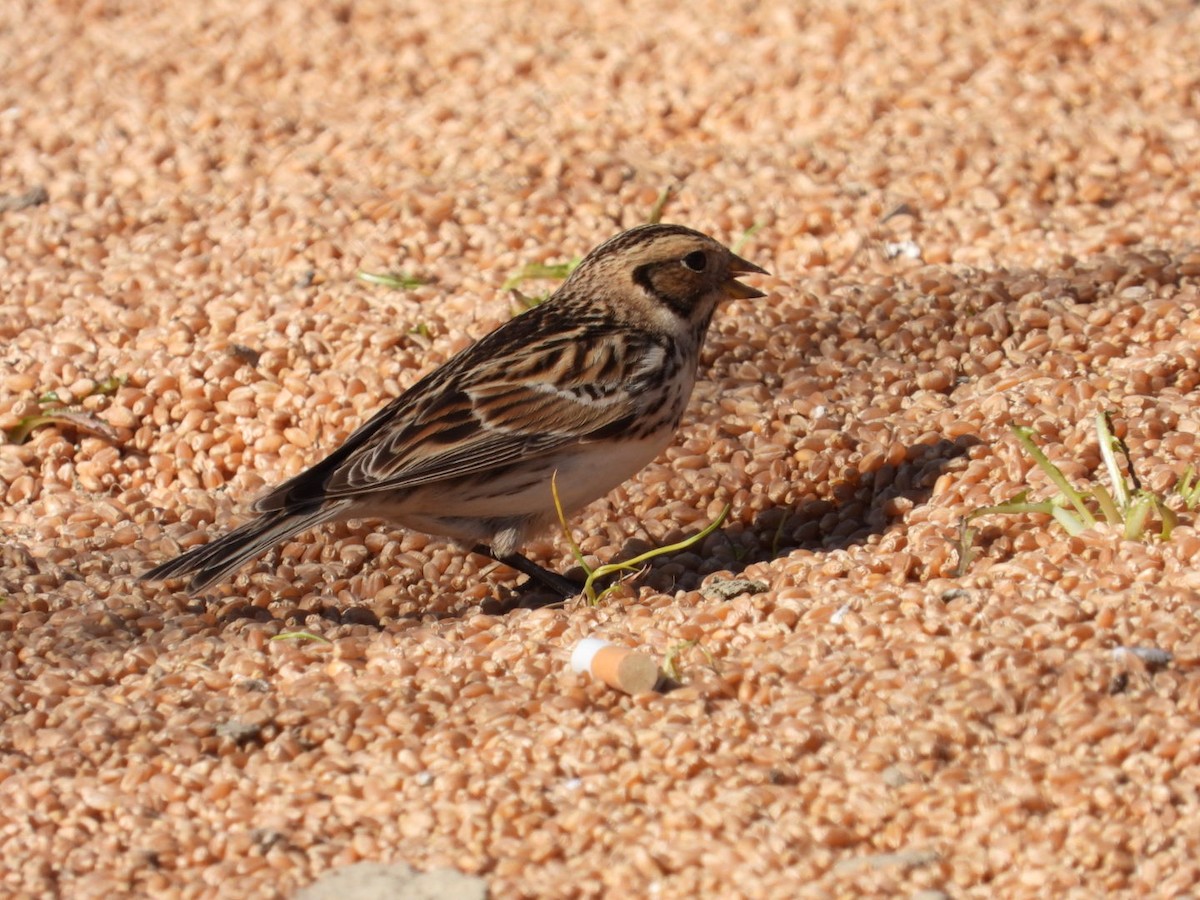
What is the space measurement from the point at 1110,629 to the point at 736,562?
4.36ft

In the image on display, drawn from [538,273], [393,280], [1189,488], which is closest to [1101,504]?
[1189,488]

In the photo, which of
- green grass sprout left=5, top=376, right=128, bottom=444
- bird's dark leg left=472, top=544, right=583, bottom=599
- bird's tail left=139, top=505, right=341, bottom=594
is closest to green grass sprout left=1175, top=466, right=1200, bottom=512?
bird's dark leg left=472, top=544, right=583, bottom=599

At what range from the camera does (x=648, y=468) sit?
5.42 metres

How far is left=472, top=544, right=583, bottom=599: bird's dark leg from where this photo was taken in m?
5.00

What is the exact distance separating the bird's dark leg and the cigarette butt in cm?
84

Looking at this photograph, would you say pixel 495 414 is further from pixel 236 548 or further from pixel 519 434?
pixel 236 548

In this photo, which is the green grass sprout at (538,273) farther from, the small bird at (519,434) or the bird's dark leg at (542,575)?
the bird's dark leg at (542,575)

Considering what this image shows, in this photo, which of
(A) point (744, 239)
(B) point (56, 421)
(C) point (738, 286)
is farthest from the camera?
(A) point (744, 239)

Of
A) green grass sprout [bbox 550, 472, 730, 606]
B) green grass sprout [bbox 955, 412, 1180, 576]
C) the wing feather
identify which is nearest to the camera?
green grass sprout [bbox 955, 412, 1180, 576]

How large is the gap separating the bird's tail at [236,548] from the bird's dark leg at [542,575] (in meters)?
0.59

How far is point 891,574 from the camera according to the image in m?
4.53

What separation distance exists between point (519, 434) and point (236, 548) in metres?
Answer: 0.83

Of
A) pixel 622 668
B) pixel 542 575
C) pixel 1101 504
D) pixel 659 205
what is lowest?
pixel 542 575

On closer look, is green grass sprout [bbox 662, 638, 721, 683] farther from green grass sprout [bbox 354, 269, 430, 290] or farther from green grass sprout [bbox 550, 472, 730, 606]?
green grass sprout [bbox 354, 269, 430, 290]
